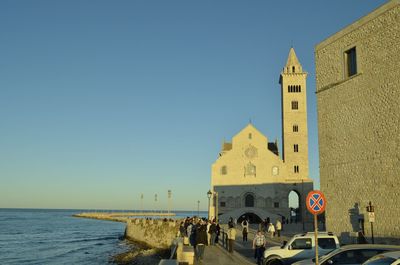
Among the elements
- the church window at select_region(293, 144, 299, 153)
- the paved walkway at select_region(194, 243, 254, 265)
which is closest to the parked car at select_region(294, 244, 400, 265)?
the paved walkway at select_region(194, 243, 254, 265)

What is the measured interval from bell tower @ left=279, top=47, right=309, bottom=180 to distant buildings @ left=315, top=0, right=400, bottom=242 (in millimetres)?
35455

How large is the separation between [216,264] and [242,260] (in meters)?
2.27

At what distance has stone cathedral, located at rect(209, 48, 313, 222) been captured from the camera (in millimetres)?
60594

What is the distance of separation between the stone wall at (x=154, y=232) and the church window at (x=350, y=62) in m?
24.2

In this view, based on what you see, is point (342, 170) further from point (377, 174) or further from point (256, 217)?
point (256, 217)

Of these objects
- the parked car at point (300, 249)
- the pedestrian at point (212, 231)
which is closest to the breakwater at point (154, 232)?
the pedestrian at point (212, 231)

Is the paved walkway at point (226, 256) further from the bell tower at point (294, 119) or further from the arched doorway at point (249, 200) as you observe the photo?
the bell tower at point (294, 119)

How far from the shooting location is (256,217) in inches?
2418

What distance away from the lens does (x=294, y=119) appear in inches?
2606

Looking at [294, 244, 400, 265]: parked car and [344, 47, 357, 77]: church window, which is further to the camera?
[344, 47, 357, 77]: church window

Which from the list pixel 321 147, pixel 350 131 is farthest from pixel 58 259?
pixel 350 131

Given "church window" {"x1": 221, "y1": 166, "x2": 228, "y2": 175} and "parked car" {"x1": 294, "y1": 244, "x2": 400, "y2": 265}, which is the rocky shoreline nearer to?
"church window" {"x1": 221, "y1": 166, "x2": 228, "y2": 175}

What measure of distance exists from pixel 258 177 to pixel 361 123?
36228mm

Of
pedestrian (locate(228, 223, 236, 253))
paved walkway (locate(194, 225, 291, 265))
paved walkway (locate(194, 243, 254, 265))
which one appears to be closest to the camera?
paved walkway (locate(194, 243, 254, 265))
